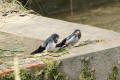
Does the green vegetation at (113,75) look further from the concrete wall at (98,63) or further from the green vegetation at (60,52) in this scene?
the green vegetation at (60,52)

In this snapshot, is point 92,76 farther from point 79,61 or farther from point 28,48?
point 28,48

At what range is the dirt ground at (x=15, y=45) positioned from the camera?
15.0ft

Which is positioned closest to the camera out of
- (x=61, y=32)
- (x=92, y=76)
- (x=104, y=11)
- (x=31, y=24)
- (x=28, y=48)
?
(x=92, y=76)

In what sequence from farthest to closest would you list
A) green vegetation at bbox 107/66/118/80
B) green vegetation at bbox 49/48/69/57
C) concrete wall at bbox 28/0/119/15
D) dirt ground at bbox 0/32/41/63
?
concrete wall at bbox 28/0/119/15 → green vegetation at bbox 107/66/118/80 → dirt ground at bbox 0/32/41/63 → green vegetation at bbox 49/48/69/57

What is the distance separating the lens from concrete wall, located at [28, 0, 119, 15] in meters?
12.2

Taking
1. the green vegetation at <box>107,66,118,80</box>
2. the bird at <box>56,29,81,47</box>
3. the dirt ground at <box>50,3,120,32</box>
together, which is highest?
the bird at <box>56,29,81,47</box>

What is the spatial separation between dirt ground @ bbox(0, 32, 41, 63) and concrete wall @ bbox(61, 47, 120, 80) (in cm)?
59

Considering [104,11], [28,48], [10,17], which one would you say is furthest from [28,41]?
[104,11]

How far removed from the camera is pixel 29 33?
20.0 ft

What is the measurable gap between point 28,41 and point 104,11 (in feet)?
24.4

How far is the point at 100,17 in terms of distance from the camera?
38.4ft

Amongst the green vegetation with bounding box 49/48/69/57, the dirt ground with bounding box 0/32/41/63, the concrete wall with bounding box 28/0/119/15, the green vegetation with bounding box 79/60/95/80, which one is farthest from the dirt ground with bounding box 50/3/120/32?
the green vegetation with bounding box 49/48/69/57

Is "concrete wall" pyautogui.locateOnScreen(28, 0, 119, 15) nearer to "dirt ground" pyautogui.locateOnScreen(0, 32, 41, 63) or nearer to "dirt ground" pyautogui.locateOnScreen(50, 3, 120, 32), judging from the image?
"dirt ground" pyautogui.locateOnScreen(50, 3, 120, 32)

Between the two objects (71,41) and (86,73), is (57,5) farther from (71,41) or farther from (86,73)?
(86,73)
